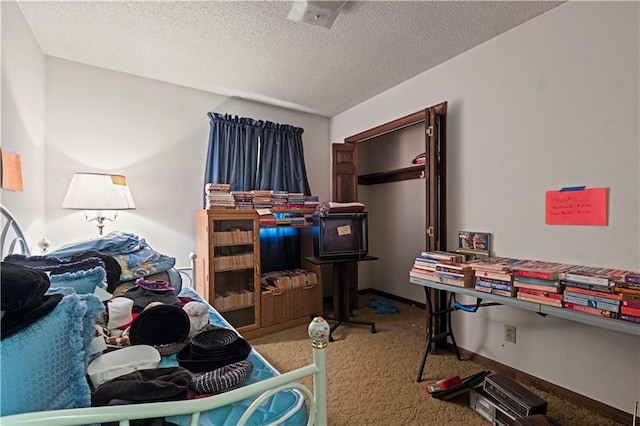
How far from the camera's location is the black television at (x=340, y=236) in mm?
2855

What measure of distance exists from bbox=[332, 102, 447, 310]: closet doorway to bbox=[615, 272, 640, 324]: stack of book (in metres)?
1.88

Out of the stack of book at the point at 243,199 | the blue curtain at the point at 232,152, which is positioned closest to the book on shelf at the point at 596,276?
the stack of book at the point at 243,199

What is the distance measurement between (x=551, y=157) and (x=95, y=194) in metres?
3.15

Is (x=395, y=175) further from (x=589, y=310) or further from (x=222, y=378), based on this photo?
(x=222, y=378)

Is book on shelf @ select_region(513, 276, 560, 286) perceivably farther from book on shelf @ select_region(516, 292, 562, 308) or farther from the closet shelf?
the closet shelf

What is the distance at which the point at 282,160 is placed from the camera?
3461mm

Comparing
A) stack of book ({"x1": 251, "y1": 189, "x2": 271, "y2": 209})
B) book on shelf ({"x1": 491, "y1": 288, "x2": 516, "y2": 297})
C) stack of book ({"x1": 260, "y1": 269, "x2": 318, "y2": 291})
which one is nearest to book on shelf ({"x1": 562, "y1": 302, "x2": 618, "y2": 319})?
book on shelf ({"x1": 491, "y1": 288, "x2": 516, "y2": 297})

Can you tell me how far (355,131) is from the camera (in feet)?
11.6

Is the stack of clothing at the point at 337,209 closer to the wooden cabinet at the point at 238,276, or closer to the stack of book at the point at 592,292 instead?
the wooden cabinet at the point at 238,276

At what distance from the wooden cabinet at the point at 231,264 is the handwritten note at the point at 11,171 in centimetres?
122

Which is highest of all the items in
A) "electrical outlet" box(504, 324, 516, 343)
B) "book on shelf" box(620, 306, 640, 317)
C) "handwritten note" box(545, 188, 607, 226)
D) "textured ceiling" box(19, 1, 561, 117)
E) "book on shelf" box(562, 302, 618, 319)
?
"textured ceiling" box(19, 1, 561, 117)

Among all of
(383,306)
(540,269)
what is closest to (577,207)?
(540,269)

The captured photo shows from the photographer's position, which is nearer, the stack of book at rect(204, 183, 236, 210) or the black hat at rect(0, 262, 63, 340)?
the black hat at rect(0, 262, 63, 340)

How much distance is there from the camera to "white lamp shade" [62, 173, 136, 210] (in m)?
2.11
